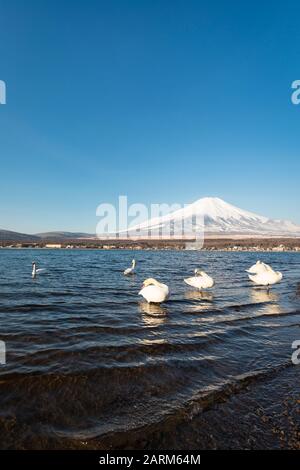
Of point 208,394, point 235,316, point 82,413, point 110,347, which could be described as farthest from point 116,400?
point 235,316

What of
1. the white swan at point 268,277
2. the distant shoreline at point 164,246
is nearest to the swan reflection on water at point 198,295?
the white swan at point 268,277

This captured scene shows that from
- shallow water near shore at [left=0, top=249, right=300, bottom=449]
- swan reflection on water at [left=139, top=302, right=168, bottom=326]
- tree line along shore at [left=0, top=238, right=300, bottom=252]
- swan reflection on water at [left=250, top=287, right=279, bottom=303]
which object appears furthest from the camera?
tree line along shore at [left=0, top=238, right=300, bottom=252]

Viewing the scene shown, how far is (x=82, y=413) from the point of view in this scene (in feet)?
16.3

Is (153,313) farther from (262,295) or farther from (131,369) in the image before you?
(262,295)

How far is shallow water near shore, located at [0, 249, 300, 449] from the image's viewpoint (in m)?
4.49

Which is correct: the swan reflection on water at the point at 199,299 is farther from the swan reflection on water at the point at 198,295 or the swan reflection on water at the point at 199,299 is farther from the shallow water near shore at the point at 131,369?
the shallow water near shore at the point at 131,369

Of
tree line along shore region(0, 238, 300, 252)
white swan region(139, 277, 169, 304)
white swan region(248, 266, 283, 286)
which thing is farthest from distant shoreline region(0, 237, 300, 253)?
white swan region(139, 277, 169, 304)

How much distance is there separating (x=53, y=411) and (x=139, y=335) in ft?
14.0

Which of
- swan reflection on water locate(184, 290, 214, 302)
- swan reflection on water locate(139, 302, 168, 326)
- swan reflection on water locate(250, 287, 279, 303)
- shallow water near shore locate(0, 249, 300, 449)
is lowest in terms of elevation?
swan reflection on water locate(250, 287, 279, 303)

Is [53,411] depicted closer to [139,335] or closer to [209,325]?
[139,335]

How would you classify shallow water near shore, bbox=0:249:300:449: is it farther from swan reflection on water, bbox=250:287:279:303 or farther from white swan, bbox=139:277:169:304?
swan reflection on water, bbox=250:287:279:303

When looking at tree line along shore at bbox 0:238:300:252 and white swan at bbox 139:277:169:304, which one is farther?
tree line along shore at bbox 0:238:300:252

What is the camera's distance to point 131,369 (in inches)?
259
